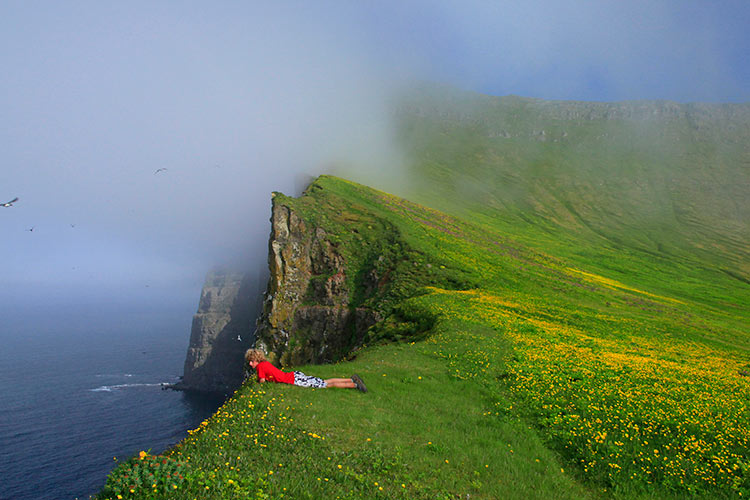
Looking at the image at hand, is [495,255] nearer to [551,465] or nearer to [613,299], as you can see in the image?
[613,299]

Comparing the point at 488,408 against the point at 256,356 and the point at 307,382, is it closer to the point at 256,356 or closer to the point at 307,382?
the point at 307,382

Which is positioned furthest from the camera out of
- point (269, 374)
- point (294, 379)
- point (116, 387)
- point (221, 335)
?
point (221, 335)

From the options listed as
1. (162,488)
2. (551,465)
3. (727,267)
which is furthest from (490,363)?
(727,267)

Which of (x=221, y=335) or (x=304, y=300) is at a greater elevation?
(x=304, y=300)

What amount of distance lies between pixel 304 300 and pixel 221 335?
311ft

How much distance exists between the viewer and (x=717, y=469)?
1116 cm

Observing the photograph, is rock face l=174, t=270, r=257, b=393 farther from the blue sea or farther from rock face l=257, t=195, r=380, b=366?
rock face l=257, t=195, r=380, b=366

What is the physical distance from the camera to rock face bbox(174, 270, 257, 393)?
129 metres

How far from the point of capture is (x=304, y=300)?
55.1m

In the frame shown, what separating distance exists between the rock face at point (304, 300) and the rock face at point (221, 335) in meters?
78.2

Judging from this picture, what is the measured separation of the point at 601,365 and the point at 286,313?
4108cm

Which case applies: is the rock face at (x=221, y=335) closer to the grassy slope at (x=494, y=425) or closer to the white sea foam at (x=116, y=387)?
the white sea foam at (x=116, y=387)

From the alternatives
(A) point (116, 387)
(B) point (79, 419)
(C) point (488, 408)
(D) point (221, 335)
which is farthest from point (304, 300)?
(A) point (116, 387)

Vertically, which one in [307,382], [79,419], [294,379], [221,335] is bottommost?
[79,419]
